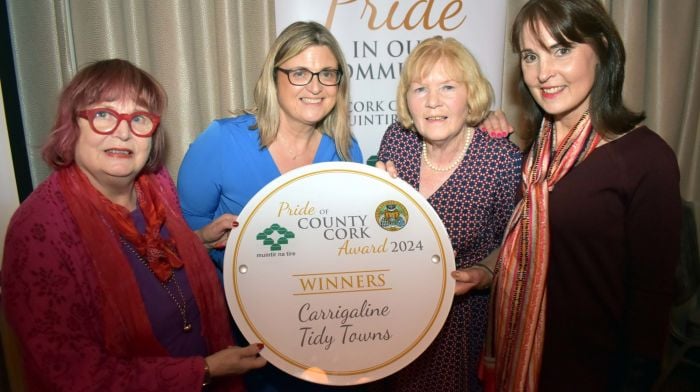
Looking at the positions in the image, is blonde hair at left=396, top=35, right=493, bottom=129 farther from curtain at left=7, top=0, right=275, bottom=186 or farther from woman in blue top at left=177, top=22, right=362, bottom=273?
curtain at left=7, top=0, right=275, bottom=186

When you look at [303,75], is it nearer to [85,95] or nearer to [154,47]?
[85,95]

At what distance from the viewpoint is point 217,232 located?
1.41 metres

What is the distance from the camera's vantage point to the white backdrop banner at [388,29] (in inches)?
80.0

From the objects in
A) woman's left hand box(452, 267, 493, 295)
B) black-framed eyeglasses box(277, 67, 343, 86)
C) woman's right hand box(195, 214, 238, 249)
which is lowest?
woman's left hand box(452, 267, 493, 295)

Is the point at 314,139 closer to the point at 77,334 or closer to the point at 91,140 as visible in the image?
the point at 91,140

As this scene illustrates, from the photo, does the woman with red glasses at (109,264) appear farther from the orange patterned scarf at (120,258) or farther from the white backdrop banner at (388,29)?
the white backdrop banner at (388,29)

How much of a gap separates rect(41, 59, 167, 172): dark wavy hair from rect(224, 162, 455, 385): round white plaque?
1.35 feet

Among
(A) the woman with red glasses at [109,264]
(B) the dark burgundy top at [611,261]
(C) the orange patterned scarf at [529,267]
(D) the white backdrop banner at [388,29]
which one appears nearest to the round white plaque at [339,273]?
(A) the woman with red glasses at [109,264]

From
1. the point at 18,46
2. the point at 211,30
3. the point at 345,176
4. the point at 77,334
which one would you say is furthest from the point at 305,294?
the point at 18,46

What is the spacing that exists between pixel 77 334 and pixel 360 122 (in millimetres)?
1443

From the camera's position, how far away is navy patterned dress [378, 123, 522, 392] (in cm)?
148

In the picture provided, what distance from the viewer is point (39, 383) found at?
3.52 feet

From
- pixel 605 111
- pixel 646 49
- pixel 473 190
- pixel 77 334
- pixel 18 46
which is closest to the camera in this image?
pixel 77 334

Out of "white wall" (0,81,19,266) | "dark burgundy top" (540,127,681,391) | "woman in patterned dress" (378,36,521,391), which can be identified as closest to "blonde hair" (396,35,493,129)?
"woman in patterned dress" (378,36,521,391)
